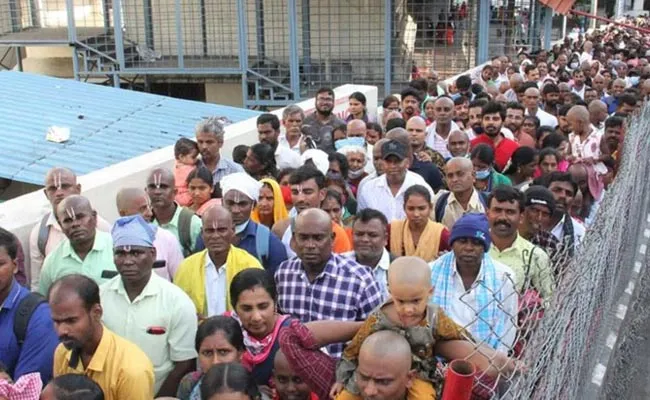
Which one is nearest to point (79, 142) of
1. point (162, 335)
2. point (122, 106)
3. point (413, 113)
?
point (122, 106)

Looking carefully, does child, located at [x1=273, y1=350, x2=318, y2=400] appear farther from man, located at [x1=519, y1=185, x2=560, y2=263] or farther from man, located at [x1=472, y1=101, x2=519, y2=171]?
man, located at [x1=472, y1=101, x2=519, y2=171]

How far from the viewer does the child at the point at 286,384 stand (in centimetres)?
299

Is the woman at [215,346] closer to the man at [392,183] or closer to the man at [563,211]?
the man at [563,211]

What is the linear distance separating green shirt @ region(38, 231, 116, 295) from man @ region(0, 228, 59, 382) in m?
0.56

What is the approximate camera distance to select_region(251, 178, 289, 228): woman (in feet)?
16.8

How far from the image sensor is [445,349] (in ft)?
8.34

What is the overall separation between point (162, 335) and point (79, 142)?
5.93 metres

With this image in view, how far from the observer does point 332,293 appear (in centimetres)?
364

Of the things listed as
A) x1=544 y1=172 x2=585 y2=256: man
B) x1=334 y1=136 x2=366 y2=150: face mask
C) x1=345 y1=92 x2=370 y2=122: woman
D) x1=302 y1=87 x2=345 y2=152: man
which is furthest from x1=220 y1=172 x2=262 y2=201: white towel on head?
x1=345 y1=92 x2=370 y2=122: woman

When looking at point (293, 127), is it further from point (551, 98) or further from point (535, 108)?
point (551, 98)

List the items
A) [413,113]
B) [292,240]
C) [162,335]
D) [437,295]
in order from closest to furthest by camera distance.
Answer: [162,335] → [437,295] → [292,240] → [413,113]

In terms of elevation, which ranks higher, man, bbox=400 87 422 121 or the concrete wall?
man, bbox=400 87 422 121

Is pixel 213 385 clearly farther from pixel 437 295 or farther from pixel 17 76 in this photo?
pixel 17 76

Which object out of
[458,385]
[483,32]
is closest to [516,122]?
[458,385]
